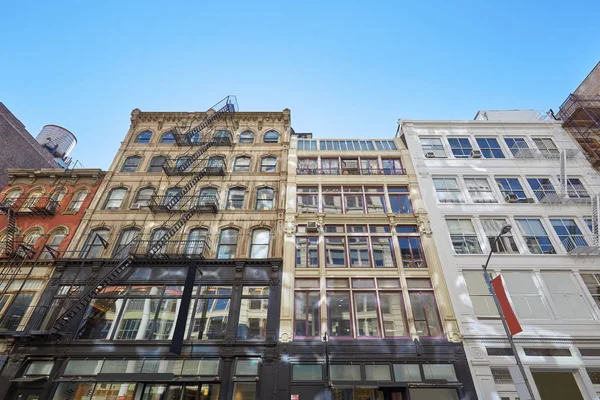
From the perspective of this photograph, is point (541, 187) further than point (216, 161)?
No

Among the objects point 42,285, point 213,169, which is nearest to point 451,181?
point 213,169

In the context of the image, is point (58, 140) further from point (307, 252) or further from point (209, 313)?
point (307, 252)

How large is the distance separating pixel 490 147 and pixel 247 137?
1996 centimetres

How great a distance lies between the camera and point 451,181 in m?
22.5

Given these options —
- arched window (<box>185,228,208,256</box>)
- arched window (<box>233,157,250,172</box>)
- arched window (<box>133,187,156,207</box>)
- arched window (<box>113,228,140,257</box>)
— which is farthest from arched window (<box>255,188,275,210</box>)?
arched window (<box>113,228,140,257</box>)

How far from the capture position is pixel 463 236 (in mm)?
19594

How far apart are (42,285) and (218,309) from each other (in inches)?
431

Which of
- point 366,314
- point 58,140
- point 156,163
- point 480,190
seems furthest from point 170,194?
point 58,140

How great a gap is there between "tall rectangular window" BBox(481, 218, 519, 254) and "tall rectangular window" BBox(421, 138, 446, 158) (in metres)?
6.28

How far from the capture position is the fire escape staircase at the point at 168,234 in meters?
16.1

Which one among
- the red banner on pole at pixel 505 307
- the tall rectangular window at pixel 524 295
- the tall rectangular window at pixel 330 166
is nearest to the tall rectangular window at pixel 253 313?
the tall rectangular window at pixel 330 166

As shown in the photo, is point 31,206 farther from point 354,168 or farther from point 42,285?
point 354,168

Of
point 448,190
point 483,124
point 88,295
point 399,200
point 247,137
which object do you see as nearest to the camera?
point 88,295

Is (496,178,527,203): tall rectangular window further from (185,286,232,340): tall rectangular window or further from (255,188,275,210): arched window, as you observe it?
(185,286,232,340): tall rectangular window
